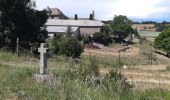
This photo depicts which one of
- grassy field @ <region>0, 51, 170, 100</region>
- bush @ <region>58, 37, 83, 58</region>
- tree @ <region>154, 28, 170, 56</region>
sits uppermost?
grassy field @ <region>0, 51, 170, 100</region>

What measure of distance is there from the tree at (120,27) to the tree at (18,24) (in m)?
89.9

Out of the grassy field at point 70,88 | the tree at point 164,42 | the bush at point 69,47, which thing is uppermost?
the grassy field at point 70,88

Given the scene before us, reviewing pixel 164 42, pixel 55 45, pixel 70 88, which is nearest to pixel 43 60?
pixel 70 88

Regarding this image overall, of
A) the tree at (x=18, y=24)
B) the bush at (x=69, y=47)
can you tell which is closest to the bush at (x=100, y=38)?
the bush at (x=69, y=47)

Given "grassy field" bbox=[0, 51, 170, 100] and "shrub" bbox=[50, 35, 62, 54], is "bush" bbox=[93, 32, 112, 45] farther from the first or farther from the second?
"grassy field" bbox=[0, 51, 170, 100]

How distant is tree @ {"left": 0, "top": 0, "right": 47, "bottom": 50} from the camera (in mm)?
40000

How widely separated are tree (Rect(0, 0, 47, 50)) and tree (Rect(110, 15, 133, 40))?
295ft

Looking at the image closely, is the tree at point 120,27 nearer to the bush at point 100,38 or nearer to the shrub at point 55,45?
the bush at point 100,38

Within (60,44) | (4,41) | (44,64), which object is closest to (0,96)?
(44,64)

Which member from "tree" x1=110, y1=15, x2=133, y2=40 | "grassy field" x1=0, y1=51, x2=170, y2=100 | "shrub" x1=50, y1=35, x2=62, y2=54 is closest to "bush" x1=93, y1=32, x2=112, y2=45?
"tree" x1=110, y1=15, x2=133, y2=40

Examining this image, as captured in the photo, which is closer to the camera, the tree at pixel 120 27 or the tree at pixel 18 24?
the tree at pixel 18 24

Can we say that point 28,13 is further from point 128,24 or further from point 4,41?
point 128,24

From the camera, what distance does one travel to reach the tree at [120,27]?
131 meters

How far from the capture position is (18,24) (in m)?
40.9
